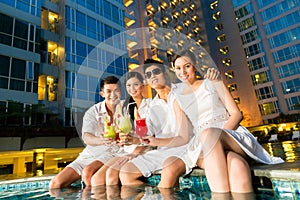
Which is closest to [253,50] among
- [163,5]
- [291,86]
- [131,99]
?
[291,86]

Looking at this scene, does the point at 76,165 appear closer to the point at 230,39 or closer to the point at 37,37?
the point at 37,37

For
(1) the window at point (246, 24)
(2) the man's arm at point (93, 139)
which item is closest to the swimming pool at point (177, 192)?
(2) the man's arm at point (93, 139)

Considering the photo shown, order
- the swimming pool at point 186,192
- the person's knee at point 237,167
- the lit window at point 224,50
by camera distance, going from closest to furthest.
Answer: the person's knee at point 237,167
the swimming pool at point 186,192
the lit window at point 224,50

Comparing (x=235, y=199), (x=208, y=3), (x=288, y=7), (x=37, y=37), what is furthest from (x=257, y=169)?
(x=208, y=3)

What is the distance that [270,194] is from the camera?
5.49ft

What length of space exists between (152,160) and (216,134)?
958mm

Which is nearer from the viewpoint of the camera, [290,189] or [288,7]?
[290,189]

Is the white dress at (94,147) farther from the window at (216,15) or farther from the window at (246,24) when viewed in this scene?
the window at (216,15)

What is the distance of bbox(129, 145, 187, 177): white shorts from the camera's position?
214 cm

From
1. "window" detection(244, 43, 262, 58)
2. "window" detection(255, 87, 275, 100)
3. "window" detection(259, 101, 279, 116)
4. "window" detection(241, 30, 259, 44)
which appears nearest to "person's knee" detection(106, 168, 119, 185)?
"window" detection(259, 101, 279, 116)

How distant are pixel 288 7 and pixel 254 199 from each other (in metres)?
39.1

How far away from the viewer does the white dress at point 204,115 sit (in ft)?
5.82

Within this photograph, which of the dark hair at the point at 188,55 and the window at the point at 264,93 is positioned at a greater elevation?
the window at the point at 264,93

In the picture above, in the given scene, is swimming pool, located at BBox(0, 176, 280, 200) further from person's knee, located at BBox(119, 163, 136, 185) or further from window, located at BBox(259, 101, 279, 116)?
window, located at BBox(259, 101, 279, 116)
